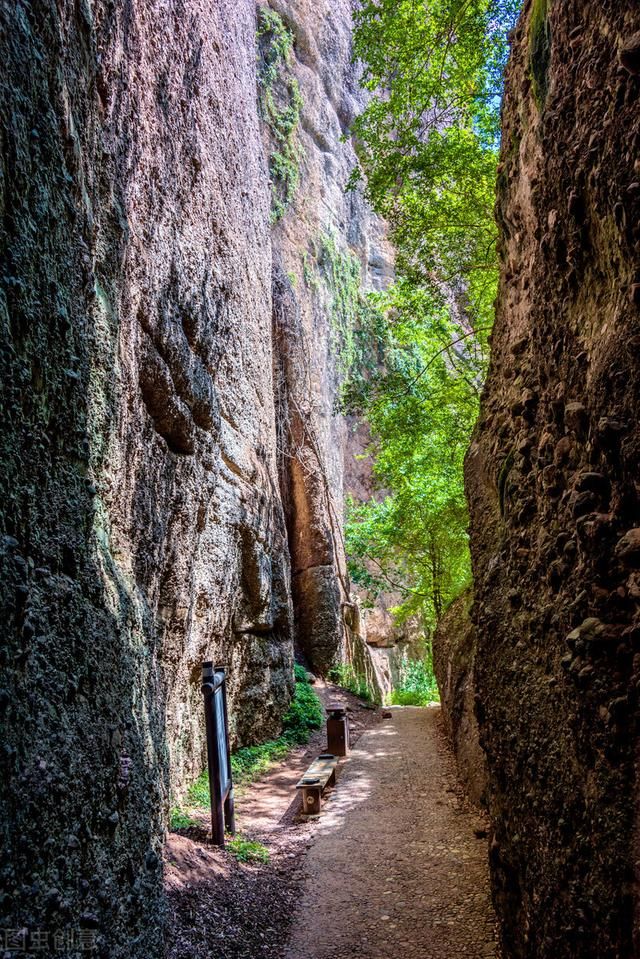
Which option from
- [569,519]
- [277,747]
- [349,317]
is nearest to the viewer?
[569,519]

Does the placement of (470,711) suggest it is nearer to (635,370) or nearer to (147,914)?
(147,914)

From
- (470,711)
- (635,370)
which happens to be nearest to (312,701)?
(470,711)

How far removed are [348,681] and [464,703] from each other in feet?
24.4

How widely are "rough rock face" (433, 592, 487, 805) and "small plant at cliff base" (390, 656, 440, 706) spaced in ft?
25.6

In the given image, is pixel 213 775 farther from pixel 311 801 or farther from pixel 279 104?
pixel 279 104

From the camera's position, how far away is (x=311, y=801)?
7141mm

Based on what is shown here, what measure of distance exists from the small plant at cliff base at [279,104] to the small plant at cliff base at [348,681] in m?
11.1

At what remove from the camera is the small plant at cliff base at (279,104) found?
1595 centimetres

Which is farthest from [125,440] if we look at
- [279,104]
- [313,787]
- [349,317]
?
[349,317]

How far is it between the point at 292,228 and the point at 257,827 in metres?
14.4

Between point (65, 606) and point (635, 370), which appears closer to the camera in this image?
point (635, 370)

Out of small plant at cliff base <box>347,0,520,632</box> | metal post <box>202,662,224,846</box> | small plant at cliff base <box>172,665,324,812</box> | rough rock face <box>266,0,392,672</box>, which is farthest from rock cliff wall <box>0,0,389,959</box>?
rough rock face <box>266,0,392,672</box>

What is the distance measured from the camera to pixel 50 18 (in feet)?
10.2

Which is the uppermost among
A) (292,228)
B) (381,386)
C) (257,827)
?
(292,228)
